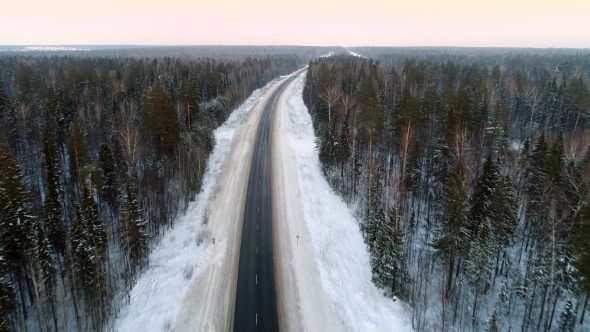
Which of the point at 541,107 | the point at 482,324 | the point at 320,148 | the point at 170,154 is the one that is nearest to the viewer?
→ the point at 482,324

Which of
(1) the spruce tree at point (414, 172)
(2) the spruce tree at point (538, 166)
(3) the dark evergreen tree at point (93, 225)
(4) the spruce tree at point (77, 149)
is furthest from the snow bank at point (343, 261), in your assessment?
(4) the spruce tree at point (77, 149)

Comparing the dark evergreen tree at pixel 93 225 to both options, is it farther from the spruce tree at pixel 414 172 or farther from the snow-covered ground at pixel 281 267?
the spruce tree at pixel 414 172

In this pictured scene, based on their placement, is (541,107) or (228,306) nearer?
(228,306)

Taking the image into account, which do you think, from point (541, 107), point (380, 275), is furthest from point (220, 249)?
point (541, 107)

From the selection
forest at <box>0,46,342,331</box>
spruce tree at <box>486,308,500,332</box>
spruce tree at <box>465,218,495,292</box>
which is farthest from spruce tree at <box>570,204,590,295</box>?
forest at <box>0,46,342,331</box>

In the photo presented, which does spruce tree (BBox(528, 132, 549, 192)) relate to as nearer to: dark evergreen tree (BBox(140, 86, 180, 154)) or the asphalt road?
the asphalt road

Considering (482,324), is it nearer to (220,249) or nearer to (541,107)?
(220,249)
